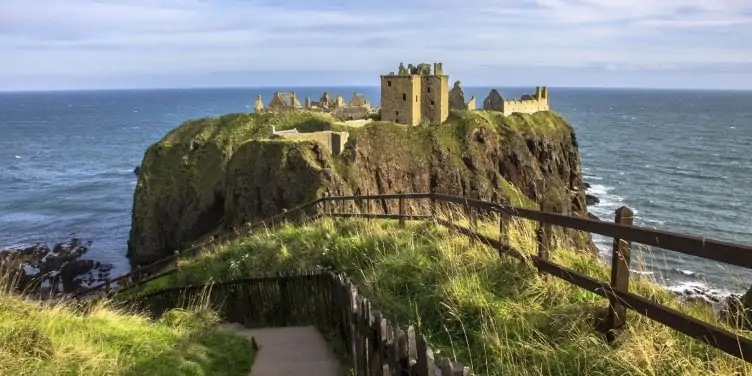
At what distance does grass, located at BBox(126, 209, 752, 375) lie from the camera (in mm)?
5367

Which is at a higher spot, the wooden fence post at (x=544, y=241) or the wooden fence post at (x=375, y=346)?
the wooden fence post at (x=544, y=241)

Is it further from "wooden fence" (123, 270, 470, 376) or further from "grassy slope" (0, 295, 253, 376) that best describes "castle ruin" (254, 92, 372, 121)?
"grassy slope" (0, 295, 253, 376)

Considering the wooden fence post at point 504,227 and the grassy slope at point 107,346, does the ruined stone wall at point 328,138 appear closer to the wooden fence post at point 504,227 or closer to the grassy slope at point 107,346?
the grassy slope at point 107,346

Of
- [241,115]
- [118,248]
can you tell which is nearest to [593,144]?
[241,115]

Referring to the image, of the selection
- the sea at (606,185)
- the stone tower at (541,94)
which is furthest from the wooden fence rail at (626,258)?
the stone tower at (541,94)

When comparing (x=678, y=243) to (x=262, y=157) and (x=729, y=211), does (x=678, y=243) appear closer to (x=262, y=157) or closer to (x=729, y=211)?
(x=262, y=157)

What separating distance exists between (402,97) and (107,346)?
48.1 meters

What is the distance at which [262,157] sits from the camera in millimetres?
43938

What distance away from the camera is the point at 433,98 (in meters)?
56.0

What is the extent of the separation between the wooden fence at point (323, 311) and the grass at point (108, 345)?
1.41 meters

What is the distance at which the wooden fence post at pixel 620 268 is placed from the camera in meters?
5.71

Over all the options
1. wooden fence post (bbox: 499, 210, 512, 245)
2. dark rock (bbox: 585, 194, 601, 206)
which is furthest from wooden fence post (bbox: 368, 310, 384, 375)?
dark rock (bbox: 585, 194, 601, 206)

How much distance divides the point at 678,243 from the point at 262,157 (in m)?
40.7

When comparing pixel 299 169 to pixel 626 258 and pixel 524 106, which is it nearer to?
pixel 524 106
